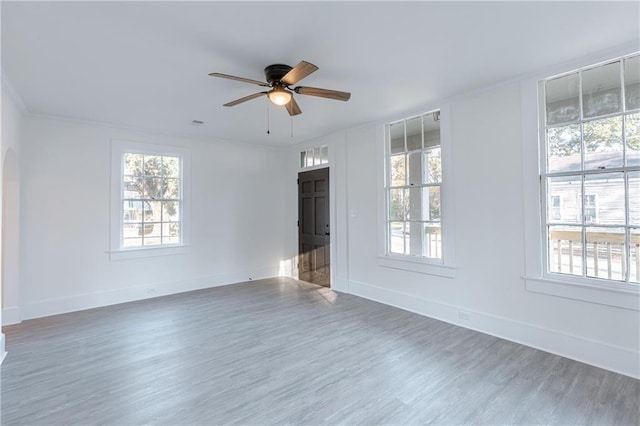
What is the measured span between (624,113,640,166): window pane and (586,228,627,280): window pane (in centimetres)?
59

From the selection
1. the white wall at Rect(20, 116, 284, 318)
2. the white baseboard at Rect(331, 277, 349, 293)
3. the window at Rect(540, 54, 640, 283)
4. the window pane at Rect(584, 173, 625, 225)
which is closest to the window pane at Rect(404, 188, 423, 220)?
the window at Rect(540, 54, 640, 283)

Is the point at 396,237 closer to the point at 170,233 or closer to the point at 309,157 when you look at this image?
the point at 309,157

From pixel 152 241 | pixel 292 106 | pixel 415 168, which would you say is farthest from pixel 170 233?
pixel 415 168

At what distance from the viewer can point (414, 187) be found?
4.18 meters

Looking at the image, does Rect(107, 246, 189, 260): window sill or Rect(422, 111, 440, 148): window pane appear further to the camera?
Rect(107, 246, 189, 260): window sill

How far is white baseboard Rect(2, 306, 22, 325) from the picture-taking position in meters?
3.74

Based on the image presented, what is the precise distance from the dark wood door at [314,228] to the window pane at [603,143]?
138 inches

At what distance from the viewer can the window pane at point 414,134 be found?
4.15 m

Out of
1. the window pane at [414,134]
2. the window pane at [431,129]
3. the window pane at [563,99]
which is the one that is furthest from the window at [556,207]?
the window pane at [414,134]

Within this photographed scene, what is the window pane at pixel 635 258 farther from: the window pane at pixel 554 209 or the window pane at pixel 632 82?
the window pane at pixel 632 82

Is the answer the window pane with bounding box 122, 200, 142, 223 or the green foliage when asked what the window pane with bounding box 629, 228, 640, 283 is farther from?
the window pane with bounding box 122, 200, 142, 223

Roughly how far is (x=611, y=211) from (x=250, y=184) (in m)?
5.15

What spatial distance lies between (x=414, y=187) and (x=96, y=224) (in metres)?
4.52

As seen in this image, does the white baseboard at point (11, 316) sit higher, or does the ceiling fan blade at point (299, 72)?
the ceiling fan blade at point (299, 72)
